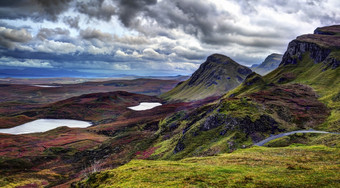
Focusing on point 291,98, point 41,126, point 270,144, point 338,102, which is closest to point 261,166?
point 270,144

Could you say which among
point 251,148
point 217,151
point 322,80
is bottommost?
point 217,151

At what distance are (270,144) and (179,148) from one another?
27.7 m

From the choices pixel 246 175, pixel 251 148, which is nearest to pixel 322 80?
pixel 251 148

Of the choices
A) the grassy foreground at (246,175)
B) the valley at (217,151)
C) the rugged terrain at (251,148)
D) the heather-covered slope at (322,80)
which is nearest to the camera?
the grassy foreground at (246,175)

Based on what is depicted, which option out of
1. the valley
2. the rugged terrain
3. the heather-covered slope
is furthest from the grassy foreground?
the heather-covered slope

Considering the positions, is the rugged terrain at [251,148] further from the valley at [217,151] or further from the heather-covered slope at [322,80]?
the heather-covered slope at [322,80]

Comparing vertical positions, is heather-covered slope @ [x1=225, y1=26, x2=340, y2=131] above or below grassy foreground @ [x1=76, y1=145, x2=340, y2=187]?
above

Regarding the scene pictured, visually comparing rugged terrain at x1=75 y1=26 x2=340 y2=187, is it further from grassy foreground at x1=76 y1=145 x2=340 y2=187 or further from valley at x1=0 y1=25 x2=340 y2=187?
valley at x1=0 y1=25 x2=340 y2=187

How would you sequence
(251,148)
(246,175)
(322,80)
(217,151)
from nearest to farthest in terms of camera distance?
1. (246,175)
2. (251,148)
3. (217,151)
4. (322,80)

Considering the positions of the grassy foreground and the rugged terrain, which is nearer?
the grassy foreground

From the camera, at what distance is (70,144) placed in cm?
12794

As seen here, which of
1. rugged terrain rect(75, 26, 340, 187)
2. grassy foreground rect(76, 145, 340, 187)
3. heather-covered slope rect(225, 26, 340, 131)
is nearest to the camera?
grassy foreground rect(76, 145, 340, 187)

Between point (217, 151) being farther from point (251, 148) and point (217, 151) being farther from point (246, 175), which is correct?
point (246, 175)

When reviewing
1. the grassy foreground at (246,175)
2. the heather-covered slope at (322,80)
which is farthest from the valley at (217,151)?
the heather-covered slope at (322,80)
